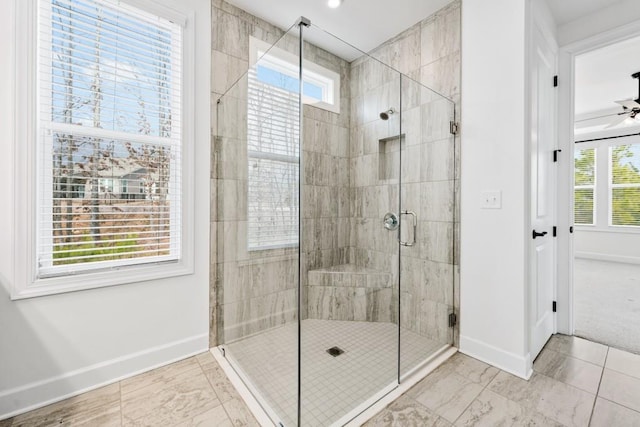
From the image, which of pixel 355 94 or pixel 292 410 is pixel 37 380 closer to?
pixel 292 410

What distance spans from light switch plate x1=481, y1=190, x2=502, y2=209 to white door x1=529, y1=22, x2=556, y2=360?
0.23 meters

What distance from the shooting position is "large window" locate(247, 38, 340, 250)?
4.92ft

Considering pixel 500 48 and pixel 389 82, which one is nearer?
pixel 500 48

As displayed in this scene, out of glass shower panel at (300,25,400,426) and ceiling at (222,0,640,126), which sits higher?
ceiling at (222,0,640,126)

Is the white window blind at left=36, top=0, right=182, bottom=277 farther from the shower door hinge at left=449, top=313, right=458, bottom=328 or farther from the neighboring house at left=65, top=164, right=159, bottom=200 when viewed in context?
the shower door hinge at left=449, top=313, right=458, bottom=328

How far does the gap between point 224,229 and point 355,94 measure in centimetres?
142

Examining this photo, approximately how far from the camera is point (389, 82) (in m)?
2.07

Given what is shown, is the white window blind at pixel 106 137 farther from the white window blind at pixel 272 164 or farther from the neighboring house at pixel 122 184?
the white window blind at pixel 272 164

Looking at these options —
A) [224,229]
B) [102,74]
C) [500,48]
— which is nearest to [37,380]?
[224,229]

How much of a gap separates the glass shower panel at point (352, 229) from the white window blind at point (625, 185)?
6.00 meters

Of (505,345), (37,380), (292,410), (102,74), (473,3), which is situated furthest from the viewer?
(473,3)

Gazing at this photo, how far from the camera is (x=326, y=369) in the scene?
1780mm

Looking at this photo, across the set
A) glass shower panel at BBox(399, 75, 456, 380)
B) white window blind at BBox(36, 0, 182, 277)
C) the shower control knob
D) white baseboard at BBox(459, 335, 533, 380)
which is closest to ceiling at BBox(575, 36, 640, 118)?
glass shower panel at BBox(399, 75, 456, 380)

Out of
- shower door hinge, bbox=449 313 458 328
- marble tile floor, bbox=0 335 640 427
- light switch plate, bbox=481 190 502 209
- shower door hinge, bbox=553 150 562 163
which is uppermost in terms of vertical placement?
shower door hinge, bbox=553 150 562 163
